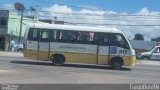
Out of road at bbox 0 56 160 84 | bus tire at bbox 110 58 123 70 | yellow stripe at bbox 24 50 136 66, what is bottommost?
road at bbox 0 56 160 84

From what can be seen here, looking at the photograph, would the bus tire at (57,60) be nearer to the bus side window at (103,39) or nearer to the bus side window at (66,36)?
the bus side window at (66,36)

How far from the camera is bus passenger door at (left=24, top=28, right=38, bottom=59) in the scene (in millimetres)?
28567

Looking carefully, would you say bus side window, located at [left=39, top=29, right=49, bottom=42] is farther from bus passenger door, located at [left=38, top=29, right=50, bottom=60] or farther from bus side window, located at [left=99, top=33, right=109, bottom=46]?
bus side window, located at [left=99, top=33, right=109, bottom=46]

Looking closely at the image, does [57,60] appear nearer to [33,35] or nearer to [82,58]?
[82,58]

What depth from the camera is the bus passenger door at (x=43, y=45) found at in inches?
1126

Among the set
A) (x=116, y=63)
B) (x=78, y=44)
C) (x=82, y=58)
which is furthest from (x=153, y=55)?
(x=78, y=44)

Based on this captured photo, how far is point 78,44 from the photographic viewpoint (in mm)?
28609

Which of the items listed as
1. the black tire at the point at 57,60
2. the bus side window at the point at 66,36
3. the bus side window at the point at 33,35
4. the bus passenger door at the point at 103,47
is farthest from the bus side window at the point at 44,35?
the bus passenger door at the point at 103,47

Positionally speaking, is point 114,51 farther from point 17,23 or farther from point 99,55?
point 17,23

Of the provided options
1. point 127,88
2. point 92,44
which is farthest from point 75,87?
point 92,44

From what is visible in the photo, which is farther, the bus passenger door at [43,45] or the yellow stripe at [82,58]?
the yellow stripe at [82,58]

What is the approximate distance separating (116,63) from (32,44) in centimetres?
518

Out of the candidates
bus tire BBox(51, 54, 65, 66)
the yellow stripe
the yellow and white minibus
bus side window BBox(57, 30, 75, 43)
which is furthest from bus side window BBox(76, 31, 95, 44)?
bus tire BBox(51, 54, 65, 66)

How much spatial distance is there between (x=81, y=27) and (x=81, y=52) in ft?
4.94
